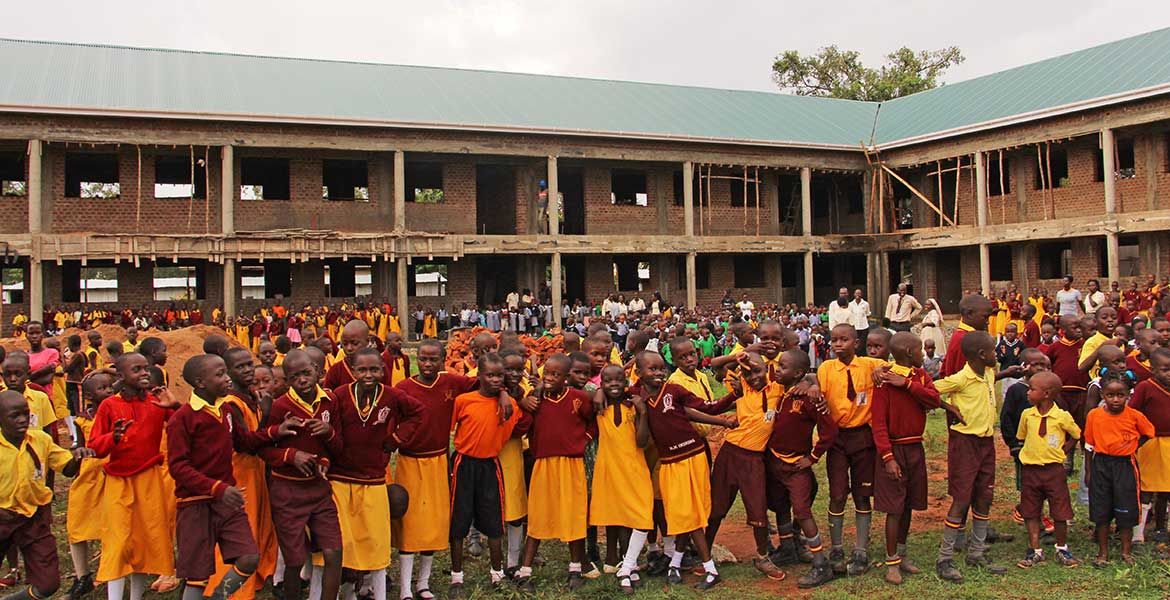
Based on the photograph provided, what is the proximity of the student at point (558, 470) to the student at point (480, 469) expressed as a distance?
203 millimetres

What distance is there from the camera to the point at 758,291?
27266 mm

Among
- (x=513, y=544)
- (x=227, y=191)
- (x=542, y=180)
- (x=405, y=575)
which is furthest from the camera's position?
(x=542, y=180)

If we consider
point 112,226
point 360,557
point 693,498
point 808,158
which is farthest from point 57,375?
point 808,158

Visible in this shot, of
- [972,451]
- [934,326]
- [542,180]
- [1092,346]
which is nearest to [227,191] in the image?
[542,180]

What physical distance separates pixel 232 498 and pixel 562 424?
201 centimetres

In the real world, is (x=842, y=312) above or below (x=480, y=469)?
above

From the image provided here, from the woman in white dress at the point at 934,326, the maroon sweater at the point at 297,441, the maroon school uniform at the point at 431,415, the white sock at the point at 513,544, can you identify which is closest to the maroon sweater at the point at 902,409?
the white sock at the point at 513,544

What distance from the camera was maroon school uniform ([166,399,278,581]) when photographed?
4.41m

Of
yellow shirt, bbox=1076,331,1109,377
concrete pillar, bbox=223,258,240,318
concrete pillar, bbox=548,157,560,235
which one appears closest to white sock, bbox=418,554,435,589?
yellow shirt, bbox=1076,331,1109,377

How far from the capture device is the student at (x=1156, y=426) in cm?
559

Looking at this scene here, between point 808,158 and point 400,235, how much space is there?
12.3m

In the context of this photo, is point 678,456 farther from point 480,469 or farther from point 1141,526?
point 1141,526

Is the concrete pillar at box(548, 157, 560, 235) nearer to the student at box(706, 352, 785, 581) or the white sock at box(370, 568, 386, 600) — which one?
the student at box(706, 352, 785, 581)

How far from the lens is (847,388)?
17.8ft
